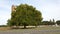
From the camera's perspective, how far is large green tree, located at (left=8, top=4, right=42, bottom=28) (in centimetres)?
6251

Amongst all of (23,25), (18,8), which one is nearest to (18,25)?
(23,25)

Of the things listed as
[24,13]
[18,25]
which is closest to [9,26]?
[18,25]

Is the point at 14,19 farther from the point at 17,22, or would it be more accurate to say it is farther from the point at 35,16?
the point at 35,16

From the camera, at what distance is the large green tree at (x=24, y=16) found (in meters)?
62.5

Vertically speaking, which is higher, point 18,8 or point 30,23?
point 18,8

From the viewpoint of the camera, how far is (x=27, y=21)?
62.3m

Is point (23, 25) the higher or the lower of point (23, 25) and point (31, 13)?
the lower

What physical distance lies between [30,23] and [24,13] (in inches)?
160

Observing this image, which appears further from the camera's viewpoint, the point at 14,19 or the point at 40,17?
the point at 40,17

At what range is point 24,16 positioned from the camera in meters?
62.6

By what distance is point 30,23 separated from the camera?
206 ft

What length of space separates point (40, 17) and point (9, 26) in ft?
39.7

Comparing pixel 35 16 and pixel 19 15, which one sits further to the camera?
pixel 35 16

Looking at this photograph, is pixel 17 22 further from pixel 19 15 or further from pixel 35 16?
pixel 35 16
